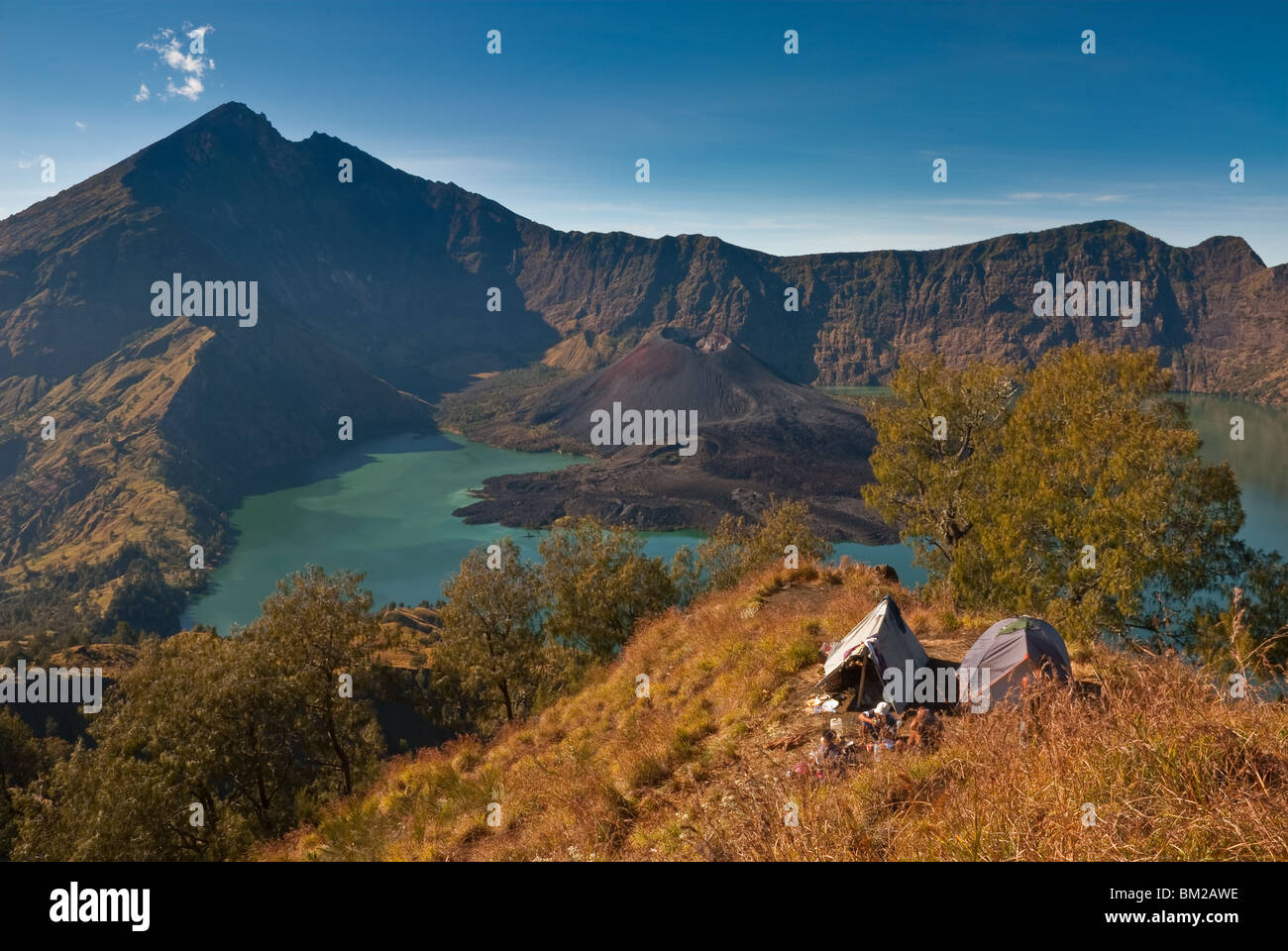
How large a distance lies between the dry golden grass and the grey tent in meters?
0.90

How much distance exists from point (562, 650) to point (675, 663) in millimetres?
13058

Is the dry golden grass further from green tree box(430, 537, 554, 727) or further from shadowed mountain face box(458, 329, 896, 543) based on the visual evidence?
shadowed mountain face box(458, 329, 896, 543)

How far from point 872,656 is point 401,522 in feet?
412

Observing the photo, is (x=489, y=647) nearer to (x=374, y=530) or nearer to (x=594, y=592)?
(x=594, y=592)

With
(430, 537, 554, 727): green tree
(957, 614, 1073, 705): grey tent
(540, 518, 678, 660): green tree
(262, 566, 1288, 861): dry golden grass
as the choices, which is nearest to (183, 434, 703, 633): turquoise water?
(540, 518, 678, 660): green tree

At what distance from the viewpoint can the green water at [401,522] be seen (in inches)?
3738

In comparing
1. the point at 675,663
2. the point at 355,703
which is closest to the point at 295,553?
the point at 355,703

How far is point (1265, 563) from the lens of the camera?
20.3m

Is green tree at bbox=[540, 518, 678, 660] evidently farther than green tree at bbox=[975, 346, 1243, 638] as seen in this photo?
Yes

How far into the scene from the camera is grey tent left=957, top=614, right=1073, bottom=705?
443 inches

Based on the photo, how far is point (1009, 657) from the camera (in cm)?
1157

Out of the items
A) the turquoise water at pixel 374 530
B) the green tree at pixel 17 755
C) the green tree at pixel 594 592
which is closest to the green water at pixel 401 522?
the turquoise water at pixel 374 530

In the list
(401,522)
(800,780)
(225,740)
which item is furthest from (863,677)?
(401,522)
